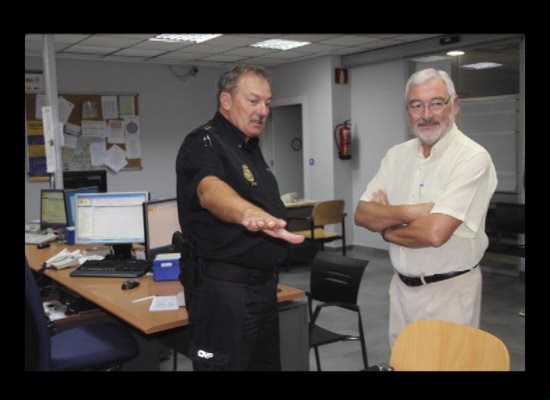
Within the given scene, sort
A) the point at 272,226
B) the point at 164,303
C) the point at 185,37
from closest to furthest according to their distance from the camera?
the point at 272,226
the point at 164,303
the point at 185,37

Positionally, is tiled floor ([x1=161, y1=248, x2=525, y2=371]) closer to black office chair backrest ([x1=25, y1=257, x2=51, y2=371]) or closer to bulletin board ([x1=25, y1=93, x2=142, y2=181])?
black office chair backrest ([x1=25, y1=257, x2=51, y2=371])

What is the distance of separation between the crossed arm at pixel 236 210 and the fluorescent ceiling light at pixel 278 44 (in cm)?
498

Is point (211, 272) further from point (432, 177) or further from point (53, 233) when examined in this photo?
point (53, 233)

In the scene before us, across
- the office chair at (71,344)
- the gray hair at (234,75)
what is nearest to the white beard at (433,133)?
the gray hair at (234,75)

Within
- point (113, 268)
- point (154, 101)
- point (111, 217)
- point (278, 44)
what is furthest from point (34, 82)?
point (113, 268)

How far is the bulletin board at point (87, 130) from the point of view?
7.12 meters

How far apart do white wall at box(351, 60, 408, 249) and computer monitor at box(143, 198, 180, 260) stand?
4406mm

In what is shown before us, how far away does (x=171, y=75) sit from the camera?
8180mm

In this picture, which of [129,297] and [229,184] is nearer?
[229,184]

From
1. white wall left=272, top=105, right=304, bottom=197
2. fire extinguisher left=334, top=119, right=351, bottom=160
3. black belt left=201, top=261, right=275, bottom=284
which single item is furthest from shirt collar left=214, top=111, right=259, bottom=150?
white wall left=272, top=105, right=304, bottom=197

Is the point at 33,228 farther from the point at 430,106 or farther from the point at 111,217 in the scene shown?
the point at 430,106

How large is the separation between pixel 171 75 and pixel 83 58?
1.34 metres

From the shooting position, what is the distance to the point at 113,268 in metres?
3.15

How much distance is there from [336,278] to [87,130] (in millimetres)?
5592
